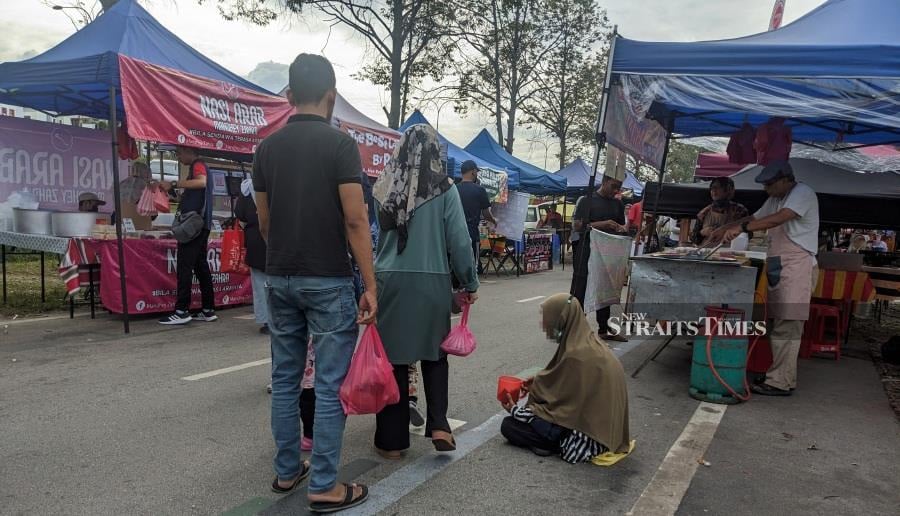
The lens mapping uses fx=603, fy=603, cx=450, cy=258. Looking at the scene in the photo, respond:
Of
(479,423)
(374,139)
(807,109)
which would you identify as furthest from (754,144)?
(374,139)

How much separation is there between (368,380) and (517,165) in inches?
564

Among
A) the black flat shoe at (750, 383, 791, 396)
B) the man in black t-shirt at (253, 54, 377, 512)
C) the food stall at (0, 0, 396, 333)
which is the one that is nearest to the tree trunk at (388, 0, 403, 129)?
the food stall at (0, 0, 396, 333)

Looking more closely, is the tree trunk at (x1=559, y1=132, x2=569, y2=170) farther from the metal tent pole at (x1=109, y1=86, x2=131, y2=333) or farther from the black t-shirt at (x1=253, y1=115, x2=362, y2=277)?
the black t-shirt at (x1=253, y1=115, x2=362, y2=277)

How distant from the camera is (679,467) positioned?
346 centimetres

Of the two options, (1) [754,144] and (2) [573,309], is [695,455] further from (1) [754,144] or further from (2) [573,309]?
(1) [754,144]

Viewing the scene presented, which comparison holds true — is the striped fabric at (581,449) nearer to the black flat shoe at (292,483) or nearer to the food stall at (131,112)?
the black flat shoe at (292,483)

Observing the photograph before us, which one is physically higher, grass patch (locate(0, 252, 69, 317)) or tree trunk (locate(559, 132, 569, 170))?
tree trunk (locate(559, 132, 569, 170))

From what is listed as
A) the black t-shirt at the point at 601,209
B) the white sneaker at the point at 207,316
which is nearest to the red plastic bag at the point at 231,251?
the white sneaker at the point at 207,316

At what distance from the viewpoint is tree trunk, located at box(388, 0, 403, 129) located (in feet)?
56.5

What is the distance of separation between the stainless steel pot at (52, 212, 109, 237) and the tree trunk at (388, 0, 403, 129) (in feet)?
34.8

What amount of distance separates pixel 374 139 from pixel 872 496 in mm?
9309

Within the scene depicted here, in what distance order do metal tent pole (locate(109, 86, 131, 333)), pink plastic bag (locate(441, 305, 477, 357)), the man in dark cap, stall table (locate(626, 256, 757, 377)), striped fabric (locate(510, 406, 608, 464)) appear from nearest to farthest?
1. pink plastic bag (locate(441, 305, 477, 357))
2. striped fabric (locate(510, 406, 608, 464))
3. stall table (locate(626, 256, 757, 377))
4. metal tent pole (locate(109, 86, 131, 333))
5. the man in dark cap

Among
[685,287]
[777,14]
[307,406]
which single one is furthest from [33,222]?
[777,14]

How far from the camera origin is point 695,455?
12.0ft
